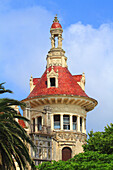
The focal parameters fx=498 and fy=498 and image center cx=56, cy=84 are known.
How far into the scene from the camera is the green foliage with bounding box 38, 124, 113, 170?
35.8 meters

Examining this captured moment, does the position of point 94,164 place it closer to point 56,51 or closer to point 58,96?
point 58,96

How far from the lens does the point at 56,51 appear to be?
2169 inches

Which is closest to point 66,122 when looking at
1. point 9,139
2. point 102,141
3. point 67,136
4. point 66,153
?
point 67,136

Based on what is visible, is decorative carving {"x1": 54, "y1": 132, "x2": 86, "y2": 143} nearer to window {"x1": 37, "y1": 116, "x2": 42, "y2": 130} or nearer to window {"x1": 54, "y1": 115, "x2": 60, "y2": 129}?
window {"x1": 54, "y1": 115, "x2": 60, "y2": 129}

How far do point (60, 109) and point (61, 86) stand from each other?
254cm

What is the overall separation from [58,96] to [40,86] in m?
3.35

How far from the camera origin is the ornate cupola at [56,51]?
5469 centimetres

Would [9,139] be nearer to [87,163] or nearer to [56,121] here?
[87,163]

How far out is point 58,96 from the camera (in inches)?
1987

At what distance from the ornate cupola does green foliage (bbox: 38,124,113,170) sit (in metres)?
11.8

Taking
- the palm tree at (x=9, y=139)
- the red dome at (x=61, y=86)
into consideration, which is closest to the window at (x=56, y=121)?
the red dome at (x=61, y=86)

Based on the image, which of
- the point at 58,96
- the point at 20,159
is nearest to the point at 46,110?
the point at 58,96

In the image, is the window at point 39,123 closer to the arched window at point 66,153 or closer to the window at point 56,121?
the window at point 56,121

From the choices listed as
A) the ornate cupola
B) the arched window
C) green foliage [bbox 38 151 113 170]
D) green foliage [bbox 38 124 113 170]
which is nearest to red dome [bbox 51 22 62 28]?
the ornate cupola
